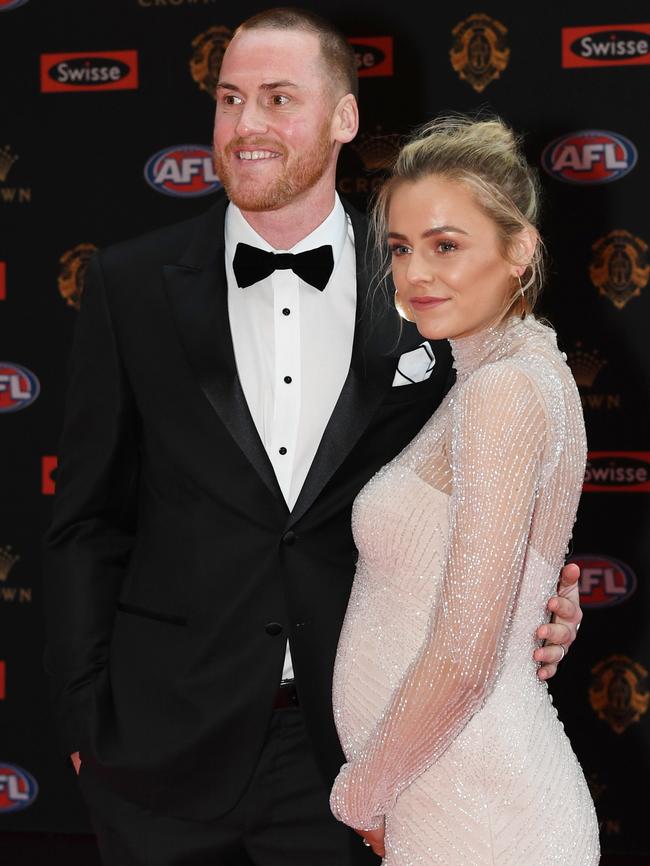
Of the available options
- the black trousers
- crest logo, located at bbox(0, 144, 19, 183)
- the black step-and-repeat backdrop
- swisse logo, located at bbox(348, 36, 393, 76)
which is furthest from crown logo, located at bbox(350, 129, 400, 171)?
the black trousers

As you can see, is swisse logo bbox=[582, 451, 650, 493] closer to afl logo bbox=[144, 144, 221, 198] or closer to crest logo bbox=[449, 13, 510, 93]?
crest logo bbox=[449, 13, 510, 93]

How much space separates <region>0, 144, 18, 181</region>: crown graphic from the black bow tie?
221 centimetres

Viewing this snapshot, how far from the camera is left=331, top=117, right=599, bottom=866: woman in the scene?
5.17 feet

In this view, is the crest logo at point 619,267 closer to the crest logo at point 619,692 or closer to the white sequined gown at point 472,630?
the crest logo at point 619,692

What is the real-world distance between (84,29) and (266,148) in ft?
7.33

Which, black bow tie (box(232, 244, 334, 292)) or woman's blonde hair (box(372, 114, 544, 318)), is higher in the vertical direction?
woman's blonde hair (box(372, 114, 544, 318))

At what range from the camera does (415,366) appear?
2.24 meters

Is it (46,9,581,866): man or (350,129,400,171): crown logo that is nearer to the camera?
(46,9,581,866): man

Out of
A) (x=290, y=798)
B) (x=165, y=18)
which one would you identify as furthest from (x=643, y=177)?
(x=290, y=798)

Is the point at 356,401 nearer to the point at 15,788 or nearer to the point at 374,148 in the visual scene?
the point at 374,148

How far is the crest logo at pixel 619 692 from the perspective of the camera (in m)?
4.04

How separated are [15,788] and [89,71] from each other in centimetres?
266

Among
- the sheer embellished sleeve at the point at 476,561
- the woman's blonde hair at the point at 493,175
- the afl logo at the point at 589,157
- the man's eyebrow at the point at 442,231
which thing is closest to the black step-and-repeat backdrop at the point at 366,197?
the afl logo at the point at 589,157

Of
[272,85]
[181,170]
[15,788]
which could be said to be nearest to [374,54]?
[181,170]
